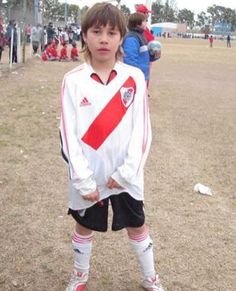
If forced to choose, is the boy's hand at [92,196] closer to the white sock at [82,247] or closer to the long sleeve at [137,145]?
the long sleeve at [137,145]

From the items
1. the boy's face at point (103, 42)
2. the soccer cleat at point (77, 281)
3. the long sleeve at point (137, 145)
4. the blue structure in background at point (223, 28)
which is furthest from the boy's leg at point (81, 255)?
the blue structure in background at point (223, 28)

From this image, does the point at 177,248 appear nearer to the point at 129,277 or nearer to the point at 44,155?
the point at 129,277

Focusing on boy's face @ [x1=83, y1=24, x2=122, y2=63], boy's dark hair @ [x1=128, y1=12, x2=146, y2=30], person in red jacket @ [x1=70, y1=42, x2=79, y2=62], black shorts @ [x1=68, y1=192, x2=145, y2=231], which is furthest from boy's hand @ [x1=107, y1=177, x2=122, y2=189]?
person in red jacket @ [x1=70, y1=42, x2=79, y2=62]

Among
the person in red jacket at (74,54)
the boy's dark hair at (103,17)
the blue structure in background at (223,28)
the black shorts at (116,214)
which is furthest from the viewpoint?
the blue structure in background at (223,28)

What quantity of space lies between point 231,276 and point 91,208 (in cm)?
121

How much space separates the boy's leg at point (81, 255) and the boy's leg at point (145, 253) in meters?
0.25

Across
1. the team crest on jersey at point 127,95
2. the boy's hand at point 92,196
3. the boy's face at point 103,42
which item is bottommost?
the boy's hand at point 92,196

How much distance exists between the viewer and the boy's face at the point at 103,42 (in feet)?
8.54

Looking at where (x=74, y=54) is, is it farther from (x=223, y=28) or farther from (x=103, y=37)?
(x=223, y=28)

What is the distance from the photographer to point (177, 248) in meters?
3.75

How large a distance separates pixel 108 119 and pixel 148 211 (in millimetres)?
1963

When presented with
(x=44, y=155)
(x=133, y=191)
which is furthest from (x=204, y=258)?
(x=44, y=155)

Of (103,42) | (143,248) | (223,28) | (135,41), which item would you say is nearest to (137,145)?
(103,42)

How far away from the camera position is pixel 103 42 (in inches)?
102
